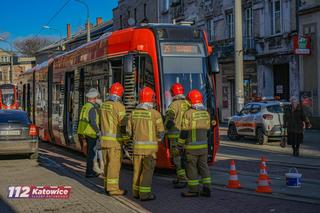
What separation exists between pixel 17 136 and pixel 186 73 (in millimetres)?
6137

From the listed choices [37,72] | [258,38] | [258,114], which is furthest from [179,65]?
[258,38]

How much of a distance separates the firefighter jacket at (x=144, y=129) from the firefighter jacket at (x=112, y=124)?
0.53m

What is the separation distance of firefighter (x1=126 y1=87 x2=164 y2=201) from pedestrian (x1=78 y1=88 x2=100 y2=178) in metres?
2.67

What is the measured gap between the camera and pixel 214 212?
25.9 feet

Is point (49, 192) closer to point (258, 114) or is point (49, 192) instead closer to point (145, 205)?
point (145, 205)

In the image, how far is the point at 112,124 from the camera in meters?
9.47

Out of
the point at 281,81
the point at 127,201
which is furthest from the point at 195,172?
the point at 281,81

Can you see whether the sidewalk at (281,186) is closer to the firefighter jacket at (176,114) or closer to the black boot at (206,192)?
the black boot at (206,192)

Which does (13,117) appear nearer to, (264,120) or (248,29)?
(264,120)

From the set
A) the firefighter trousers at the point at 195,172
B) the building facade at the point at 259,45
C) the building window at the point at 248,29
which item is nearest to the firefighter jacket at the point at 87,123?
the firefighter trousers at the point at 195,172

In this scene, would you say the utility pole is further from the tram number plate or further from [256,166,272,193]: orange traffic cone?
[256,166,272,193]: orange traffic cone

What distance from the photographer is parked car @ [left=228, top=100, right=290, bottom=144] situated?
2017cm

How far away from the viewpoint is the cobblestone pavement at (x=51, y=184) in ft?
27.4

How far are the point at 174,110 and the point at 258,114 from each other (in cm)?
1118
